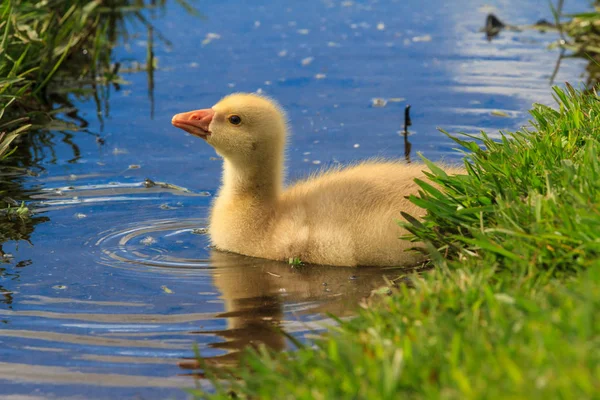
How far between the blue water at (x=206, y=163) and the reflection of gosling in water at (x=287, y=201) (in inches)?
5.4

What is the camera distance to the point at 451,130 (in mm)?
8688

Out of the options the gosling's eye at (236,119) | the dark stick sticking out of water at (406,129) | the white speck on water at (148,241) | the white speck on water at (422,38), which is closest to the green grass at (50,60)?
the white speck on water at (148,241)

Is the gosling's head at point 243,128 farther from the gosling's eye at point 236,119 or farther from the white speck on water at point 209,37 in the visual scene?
the white speck on water at point 209,37

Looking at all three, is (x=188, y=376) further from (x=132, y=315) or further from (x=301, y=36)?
(x=301, y=36)

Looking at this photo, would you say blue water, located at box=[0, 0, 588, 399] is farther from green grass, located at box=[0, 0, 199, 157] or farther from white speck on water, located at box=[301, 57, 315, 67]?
green grass, located at box=[0, 0, 199, 157]

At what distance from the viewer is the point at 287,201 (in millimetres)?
6426

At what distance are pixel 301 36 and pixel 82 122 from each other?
402cm

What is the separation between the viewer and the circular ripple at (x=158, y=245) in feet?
20.3

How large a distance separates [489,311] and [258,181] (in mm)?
3041

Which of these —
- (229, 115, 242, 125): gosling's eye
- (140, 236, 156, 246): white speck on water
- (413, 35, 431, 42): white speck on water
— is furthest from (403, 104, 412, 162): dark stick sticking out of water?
(413, 35, 431, 42): white speck on water

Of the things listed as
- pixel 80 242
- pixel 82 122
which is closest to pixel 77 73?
pixel 82 122

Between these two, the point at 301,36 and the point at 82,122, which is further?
the point at 301,36

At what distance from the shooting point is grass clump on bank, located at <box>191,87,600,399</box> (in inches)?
123

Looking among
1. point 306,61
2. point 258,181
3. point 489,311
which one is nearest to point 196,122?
point 258,181
